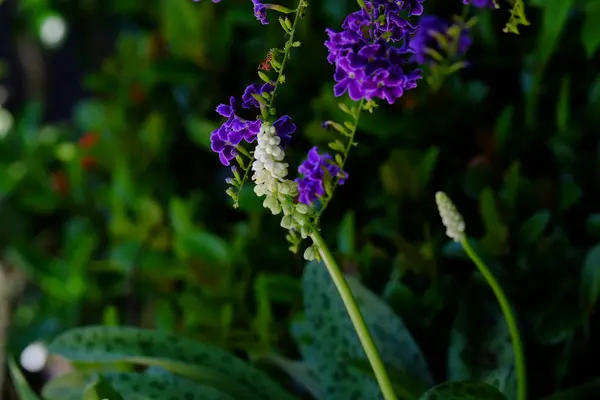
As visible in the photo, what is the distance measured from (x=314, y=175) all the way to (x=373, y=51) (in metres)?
0.09

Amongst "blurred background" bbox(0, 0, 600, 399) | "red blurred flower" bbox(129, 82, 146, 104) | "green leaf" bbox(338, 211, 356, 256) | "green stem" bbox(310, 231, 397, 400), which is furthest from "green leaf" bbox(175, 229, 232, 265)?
"green stem" bbox(310, 231, 397, 400)

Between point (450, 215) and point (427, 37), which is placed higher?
point (427, 37)

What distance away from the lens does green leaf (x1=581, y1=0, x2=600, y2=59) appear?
1.75ft

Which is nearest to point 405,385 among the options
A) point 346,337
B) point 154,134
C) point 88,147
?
point 346,337

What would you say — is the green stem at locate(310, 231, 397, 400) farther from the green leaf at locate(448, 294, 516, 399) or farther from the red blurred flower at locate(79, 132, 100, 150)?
the red blurred flower at locate(79, 132, 100, 150)

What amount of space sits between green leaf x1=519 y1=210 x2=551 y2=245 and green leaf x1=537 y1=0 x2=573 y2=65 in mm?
129

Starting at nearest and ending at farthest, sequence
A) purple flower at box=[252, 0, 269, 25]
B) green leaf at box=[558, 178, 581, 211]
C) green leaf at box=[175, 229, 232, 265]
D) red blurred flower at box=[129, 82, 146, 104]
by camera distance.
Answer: purple flower at box=[252, 0, 269, 25] < green leaf at box=[558, 178, 581, 211] < green leaf at box=[175, 229, 232, 265] < red blurred flower at box=[129, 82, 146, 104]

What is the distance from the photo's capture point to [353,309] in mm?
350

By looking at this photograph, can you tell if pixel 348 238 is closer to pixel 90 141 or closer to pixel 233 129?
pixel 233 129

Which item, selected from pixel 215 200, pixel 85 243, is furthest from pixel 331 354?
pixel 85 243

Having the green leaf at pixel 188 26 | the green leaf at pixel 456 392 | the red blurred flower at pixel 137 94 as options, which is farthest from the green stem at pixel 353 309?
the red blurred flower at pixel 137 94

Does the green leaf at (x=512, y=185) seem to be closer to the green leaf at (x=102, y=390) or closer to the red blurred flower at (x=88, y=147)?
the green leaf at (x=102, y=390)

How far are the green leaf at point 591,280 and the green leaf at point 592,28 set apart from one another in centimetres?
16

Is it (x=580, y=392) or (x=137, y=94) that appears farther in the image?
(x=137, y=94)
